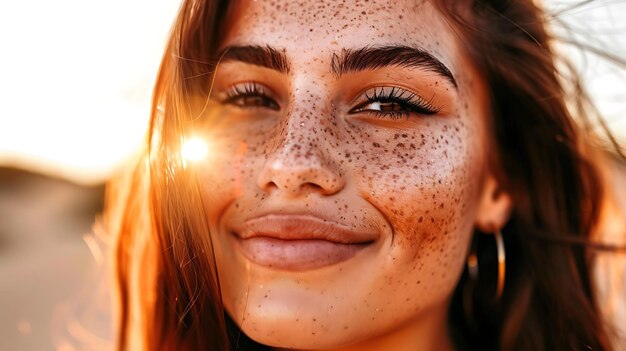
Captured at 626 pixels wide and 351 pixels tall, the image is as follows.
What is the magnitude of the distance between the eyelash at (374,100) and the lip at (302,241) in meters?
0.31

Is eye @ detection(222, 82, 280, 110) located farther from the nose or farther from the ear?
the ear

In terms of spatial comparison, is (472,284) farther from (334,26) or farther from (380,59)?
(334,26)

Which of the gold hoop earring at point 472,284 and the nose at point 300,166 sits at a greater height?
the nose at point 300,166

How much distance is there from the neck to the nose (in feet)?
1.51

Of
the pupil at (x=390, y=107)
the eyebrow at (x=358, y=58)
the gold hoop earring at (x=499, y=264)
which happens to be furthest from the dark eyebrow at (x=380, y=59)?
the gold hoop earring at (x=499, y=264)

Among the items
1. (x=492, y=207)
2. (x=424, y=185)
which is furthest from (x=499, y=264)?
(x=424, y=185)

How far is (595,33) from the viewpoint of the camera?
200 centimetres

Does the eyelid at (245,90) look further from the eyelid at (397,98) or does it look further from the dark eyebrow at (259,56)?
the eyelid at (397,98)

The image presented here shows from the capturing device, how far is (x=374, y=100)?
1658 mm

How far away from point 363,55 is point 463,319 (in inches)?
41.1

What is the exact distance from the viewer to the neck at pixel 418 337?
5.68 ft

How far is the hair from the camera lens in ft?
5.56

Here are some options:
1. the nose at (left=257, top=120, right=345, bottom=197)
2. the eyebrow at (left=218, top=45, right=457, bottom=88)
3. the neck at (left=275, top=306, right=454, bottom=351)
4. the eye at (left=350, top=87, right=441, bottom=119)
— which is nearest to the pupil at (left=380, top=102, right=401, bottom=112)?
the eye at (left=350, top=87, right=441, bottom=119)

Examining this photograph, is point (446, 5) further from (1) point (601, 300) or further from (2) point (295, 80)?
(1) point (601, 300)
